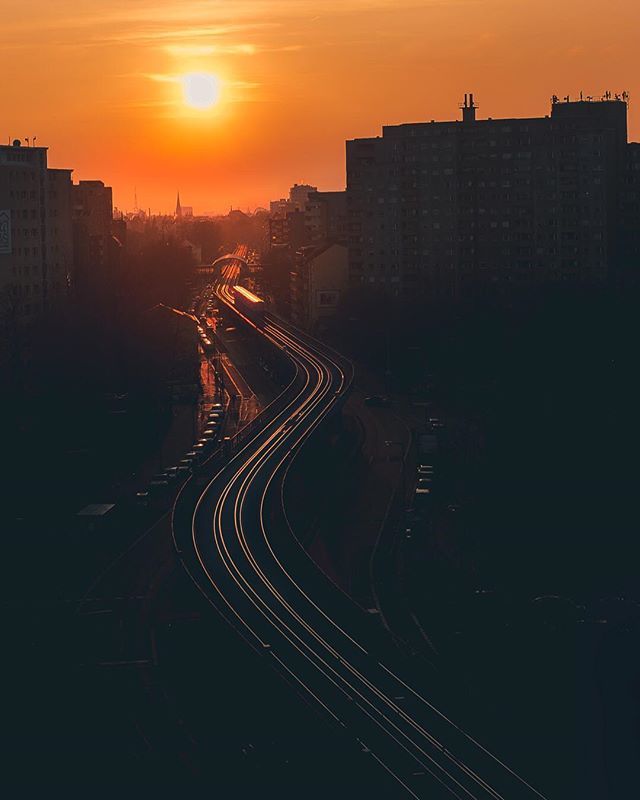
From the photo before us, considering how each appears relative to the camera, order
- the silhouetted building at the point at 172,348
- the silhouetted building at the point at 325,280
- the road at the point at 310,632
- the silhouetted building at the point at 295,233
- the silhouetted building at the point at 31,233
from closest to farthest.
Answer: the road at the point at 310,632 → the silhouetted building at the point at 172,348 → the silhouetted building at the point at 31,233 → the silhouetted building at the point at 325,280 → the silhouetted building at the point at 295,233

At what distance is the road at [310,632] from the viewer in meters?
11.1

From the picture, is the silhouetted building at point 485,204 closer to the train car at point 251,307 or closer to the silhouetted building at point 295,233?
the train car at point 251,307

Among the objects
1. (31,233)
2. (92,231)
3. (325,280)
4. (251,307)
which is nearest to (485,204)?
(325,280)

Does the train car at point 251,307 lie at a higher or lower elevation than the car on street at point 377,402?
higher

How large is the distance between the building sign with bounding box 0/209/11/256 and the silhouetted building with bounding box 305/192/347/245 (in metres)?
26.8

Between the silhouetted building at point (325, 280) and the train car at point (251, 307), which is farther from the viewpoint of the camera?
the train car at point (251, 307)

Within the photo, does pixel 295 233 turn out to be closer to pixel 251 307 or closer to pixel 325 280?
pixel 251 307

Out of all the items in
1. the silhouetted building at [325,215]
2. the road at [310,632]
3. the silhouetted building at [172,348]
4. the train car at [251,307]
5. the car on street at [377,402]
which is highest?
the silhouetted building at [325,215]

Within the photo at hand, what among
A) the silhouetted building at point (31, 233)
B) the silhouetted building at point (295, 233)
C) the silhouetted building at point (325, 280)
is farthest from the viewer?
the silhouetted building at point (295, 233)

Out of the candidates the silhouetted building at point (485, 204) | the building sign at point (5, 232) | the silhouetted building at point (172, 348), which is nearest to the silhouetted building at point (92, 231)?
the silhouetted building at point (172, 348)

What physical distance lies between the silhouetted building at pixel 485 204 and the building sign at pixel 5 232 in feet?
37.1

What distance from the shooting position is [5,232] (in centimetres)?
3478

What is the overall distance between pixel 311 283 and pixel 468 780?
116 feet

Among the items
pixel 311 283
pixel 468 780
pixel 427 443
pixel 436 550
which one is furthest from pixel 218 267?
pixel 468 780
